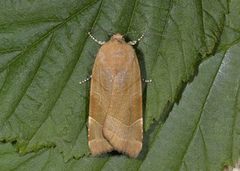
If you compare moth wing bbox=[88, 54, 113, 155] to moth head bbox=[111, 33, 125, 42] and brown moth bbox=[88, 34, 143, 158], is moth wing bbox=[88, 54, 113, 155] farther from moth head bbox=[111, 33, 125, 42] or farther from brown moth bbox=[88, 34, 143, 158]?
moth head bbox=[111, 33, 125, 42]

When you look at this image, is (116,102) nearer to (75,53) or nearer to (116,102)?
(116,102)

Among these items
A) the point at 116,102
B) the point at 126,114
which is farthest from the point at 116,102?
the point at 126,114

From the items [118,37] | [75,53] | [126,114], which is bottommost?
[126,114]

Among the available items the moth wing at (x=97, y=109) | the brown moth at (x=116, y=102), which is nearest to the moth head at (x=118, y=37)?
the brown moth at (x=116, y=102)

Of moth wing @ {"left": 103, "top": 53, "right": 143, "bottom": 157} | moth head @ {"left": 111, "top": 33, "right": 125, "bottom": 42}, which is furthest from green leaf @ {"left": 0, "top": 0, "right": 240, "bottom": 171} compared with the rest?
moth wing @ {"left": 103, "top": 53, "right": 143, "bottom": 157}

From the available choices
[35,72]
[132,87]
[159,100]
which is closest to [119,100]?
[132,87]

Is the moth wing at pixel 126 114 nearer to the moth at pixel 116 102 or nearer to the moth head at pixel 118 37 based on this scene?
the moth at pixel 116 102

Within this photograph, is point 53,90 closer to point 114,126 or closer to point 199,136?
point 114,126
